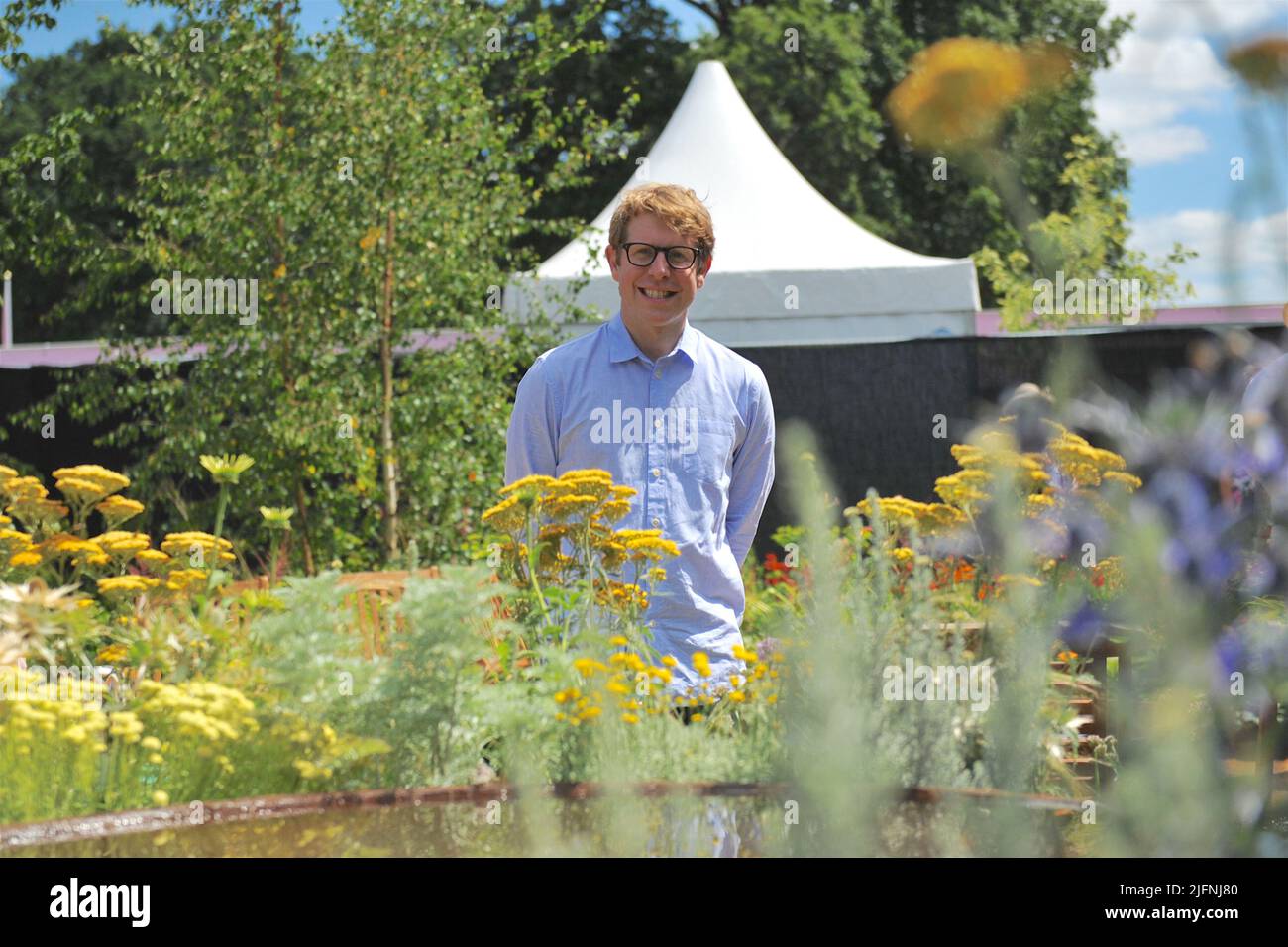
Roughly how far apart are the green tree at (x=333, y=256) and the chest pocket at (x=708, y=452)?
4.06 m

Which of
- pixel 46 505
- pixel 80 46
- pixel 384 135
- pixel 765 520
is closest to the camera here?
pixel 46 505

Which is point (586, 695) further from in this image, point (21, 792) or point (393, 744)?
point (21, 792)

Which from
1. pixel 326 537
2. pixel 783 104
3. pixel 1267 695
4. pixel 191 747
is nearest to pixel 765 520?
pixel 326 537

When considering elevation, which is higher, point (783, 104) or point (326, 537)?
point (783, 104)

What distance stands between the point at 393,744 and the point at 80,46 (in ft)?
Answer: 123

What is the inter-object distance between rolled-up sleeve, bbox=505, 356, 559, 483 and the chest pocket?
0.91 feet

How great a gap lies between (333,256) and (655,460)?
173 inches

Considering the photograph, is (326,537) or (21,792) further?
(326,537)

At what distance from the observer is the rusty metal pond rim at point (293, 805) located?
1.39 meters

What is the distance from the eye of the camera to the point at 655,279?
262 cm

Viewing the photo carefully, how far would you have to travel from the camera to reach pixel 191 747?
71.3 inches

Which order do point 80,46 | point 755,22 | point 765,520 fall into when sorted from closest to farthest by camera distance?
point 765,520
point 755,22
point 80,46

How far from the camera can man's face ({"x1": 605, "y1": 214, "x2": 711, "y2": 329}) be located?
101 inches

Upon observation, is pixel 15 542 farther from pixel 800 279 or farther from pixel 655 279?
pixel 800 279
